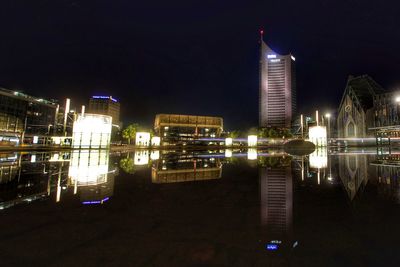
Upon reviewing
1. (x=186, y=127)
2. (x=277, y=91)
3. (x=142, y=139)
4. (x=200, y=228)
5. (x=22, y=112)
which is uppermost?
(x=277, y=91)

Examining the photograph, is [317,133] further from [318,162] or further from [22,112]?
[22,112]

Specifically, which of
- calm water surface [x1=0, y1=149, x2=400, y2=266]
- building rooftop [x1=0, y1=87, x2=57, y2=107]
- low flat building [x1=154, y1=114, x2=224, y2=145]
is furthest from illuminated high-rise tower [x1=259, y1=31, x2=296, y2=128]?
calm water surface [x1=0, y1=149, x2=400, y2=266]

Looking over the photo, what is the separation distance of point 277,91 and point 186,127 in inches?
3002

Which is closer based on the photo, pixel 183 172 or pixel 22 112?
pixel 183 172

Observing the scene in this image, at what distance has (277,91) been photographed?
14862 cm

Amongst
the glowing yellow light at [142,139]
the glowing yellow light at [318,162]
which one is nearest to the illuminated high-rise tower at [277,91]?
the glowing yellow light at [142,139]

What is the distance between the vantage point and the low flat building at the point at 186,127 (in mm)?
99000

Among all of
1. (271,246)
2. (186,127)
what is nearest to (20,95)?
(186,127)

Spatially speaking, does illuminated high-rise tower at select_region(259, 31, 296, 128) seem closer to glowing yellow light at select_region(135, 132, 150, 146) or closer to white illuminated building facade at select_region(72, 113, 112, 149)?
glowing yellow light at select_region(135, 132, 150, 146)

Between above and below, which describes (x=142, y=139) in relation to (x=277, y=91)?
below

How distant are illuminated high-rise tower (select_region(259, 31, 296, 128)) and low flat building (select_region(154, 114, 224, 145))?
5243 cm

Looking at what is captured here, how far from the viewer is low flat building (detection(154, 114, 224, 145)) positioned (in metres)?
99.0

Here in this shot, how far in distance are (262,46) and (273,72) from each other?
24686mm

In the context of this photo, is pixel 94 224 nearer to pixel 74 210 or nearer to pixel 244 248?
pixel 74 210
